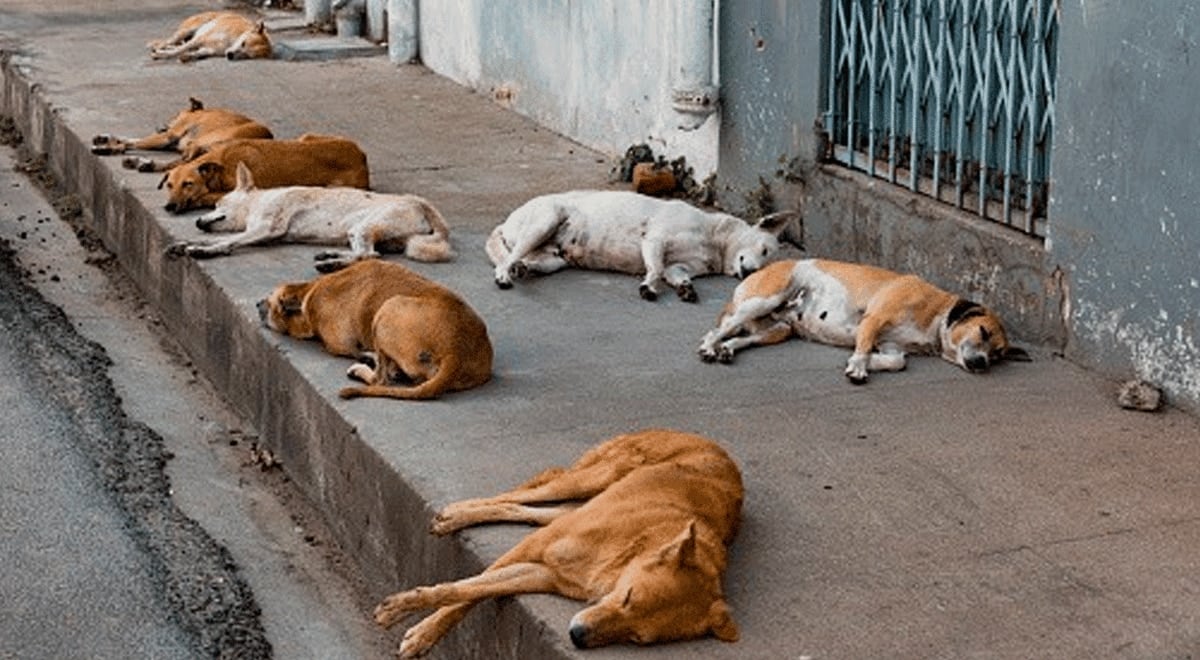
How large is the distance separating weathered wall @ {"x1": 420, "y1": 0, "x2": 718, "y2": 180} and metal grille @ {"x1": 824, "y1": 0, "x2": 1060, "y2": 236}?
1182 mm

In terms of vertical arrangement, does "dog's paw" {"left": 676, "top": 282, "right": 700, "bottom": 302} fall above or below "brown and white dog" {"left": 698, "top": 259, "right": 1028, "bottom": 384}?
below

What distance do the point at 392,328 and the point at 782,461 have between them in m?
1.62

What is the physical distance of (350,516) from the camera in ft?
24.1

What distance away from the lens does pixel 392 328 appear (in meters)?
7.78

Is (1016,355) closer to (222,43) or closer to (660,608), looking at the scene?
(660,608)

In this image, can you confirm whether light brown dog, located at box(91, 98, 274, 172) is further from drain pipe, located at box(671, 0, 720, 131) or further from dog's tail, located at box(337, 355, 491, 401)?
dog's tail, located at box(337, 355, 491, 401)

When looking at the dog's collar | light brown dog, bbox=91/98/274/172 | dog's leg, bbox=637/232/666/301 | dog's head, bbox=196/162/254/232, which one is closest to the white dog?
dog's head, bbox=196/162/254/232

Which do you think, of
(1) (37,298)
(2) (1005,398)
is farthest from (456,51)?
(2) (1005,398)

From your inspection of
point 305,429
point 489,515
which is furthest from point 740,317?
point 489,515

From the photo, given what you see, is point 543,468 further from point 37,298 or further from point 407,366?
point 37,298

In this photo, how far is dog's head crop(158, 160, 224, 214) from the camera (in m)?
10.8

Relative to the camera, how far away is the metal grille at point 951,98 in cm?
833

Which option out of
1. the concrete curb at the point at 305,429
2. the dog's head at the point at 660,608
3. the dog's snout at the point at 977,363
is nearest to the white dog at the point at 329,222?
the concrete curb at the point at 305,429

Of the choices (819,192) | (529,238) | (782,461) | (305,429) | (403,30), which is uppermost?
(403,30)
